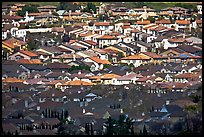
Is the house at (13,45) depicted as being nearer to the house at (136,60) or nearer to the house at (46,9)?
the house at (136,60)

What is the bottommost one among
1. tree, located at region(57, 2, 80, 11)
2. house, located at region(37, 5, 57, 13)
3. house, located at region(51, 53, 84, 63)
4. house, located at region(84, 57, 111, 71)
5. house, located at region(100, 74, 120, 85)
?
tree, located at region(57, 2, 80, 11)

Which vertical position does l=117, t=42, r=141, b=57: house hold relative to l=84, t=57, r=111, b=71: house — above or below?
below

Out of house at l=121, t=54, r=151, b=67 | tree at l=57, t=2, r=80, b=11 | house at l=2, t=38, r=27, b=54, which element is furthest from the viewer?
tree at l=57, t=2, r=80, b=11

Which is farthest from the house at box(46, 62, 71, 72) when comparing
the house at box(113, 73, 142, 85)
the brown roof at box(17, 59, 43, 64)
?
the house at box(113, 73, 142, 85)

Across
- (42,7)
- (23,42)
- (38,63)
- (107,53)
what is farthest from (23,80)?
(42,7)

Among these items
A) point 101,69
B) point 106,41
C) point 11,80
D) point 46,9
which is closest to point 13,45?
point 106,41

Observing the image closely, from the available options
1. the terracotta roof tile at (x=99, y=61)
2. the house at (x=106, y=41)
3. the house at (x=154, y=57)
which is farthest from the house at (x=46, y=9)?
the terracotta roof tile at (x=99, y=61)

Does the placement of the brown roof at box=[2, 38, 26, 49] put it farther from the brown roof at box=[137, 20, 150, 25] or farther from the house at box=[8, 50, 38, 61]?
the brown roof at box=[137, 20, 150, 25]
